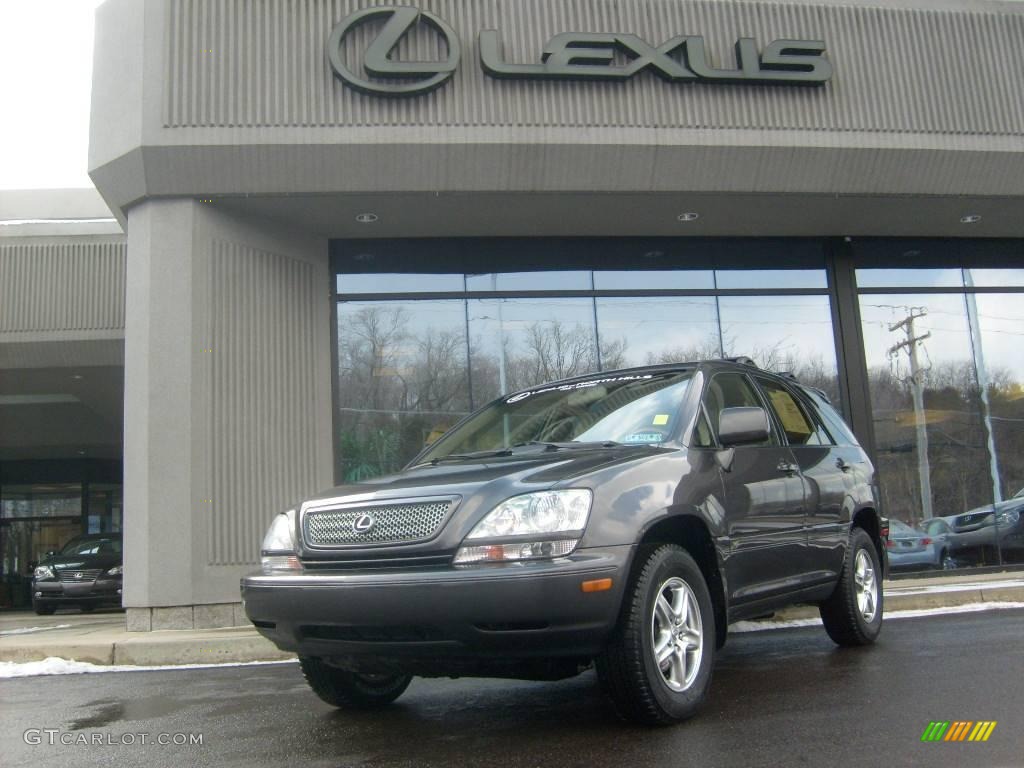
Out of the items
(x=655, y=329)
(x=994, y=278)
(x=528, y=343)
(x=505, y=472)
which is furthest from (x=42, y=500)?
(x=505, y=472)

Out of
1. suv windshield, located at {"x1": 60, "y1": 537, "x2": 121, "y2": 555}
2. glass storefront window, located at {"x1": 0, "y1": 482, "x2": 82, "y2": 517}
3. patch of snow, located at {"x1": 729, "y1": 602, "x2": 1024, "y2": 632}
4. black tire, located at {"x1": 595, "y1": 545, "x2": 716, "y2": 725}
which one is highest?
glass storefront window, located at {"x1": 0, "y1": 482, "x2": 82, "y2": 517}

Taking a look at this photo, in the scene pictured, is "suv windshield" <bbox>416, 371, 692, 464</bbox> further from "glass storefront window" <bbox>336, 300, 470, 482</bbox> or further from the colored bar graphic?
"glass storefront window" <bbox>336, 300, 470, 482</bbox>

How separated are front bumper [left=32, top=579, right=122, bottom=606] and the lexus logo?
11658 mm

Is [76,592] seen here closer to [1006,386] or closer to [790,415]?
[790,415]

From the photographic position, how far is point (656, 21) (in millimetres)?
10828

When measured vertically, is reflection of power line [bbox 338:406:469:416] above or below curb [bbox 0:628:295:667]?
above

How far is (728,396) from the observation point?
208 inches

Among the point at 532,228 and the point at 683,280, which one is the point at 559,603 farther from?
the point at 683,280

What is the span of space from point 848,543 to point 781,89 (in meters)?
6.56

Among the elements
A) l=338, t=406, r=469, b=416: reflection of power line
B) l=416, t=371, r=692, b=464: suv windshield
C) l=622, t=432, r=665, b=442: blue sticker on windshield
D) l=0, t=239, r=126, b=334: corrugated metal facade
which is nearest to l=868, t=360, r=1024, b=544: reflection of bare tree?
l=338, t=406, r=469, b=416: reflection of power line

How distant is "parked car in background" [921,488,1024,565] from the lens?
497 inches

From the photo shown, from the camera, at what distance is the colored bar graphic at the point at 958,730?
12.1ft

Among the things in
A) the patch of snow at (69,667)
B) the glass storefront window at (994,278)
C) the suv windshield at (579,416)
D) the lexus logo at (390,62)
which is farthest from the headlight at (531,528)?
the glass storefront window at (994,278)

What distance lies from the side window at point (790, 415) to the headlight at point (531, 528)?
2377 mm
